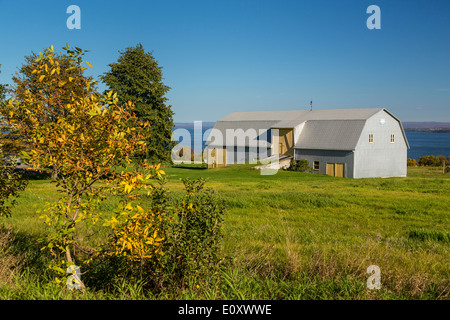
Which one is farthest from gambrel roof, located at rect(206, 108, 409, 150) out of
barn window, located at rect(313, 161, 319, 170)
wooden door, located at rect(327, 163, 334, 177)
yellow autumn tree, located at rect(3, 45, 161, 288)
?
yellow autumn tree, located at rect(3, 45, 161, 288)

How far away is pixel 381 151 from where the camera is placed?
122ft

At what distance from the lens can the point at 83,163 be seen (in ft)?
16.5

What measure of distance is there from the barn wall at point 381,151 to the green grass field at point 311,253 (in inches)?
837

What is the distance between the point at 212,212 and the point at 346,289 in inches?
78.9

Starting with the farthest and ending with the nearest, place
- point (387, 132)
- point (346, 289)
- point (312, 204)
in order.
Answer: point (387, 132), point (312, 204), point (346, 289)

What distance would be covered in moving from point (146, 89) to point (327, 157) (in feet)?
60.6

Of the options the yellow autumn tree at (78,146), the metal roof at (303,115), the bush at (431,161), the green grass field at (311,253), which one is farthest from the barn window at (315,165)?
the yellow autumn tree at (78,146)

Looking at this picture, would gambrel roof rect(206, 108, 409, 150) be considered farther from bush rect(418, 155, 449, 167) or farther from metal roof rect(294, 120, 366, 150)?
bush rect(418, 155, 449, 167)

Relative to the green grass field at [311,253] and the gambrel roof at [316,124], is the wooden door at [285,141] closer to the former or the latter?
the gambrel roof at [316,124]

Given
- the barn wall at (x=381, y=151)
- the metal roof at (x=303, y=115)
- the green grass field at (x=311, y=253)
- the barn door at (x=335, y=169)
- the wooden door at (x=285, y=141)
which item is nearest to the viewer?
the green grass field at (x=311, y=253)

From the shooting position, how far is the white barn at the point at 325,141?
35.2 metres
